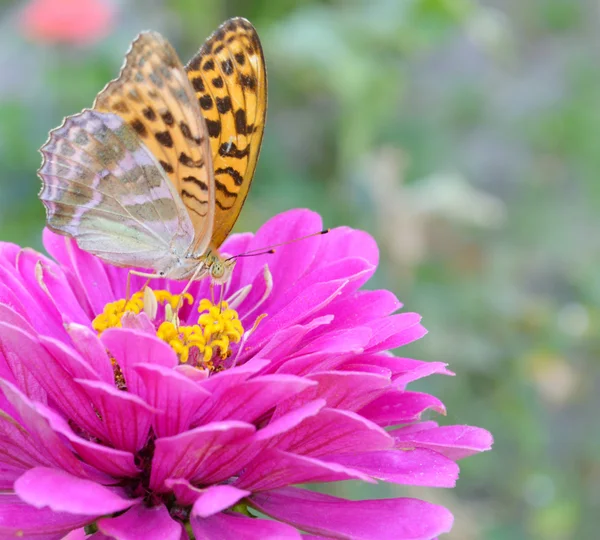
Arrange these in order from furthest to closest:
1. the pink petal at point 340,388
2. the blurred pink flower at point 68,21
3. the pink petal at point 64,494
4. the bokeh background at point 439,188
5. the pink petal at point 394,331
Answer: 1. the blurred pink flower at point 68,21
2. the bokeh background at point 439,188
3. the pink petal at point 394,331
4. the pink petal at point 340,388
5. the pink petal at point 64,494

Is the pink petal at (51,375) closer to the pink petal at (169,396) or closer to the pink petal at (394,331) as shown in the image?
the pink petal at (169,396)

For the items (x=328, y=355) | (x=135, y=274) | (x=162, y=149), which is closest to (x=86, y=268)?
(x=135, y=274)

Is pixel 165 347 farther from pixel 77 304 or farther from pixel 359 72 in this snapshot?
pixel 359 72

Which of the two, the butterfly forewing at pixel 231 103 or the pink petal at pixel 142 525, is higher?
the butterfly forewing at pixel 231 103

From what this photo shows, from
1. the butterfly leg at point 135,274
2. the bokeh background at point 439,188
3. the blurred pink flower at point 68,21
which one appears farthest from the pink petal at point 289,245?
the blurred pink flower at point 68,21

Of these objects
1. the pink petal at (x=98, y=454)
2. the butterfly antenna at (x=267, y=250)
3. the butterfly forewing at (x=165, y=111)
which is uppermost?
the butterfly forewing at (x=165, y=111)

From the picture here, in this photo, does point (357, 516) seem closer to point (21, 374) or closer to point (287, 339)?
point (287, 339)

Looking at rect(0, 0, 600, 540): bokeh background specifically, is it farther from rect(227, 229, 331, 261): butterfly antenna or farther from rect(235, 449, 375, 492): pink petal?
rect(235, 449, 375, 492): pink petal
